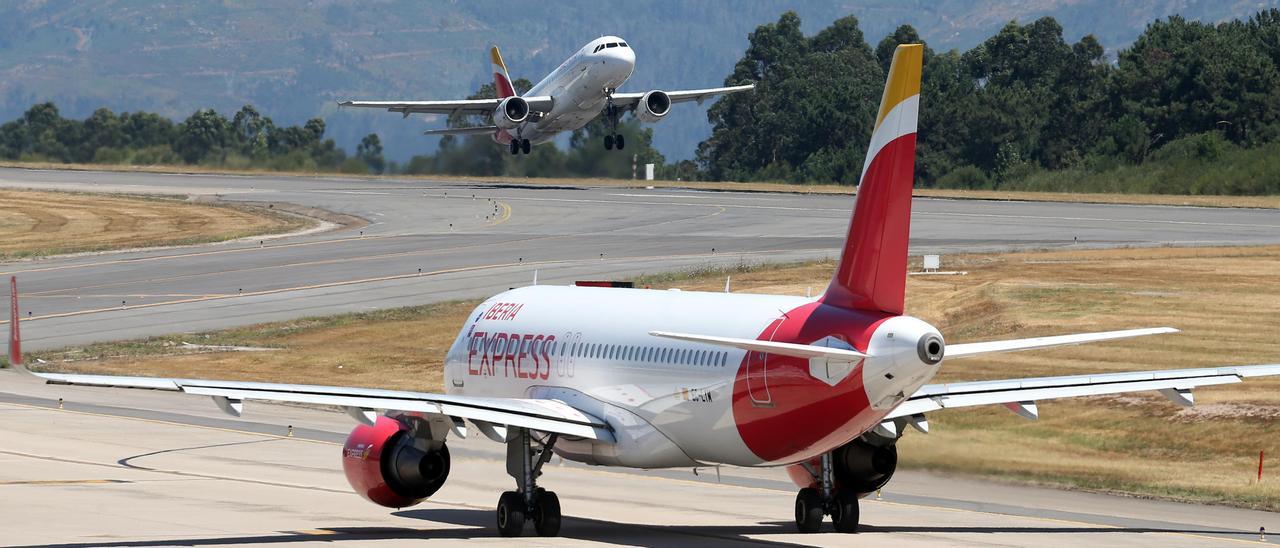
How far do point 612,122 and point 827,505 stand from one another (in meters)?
79.2

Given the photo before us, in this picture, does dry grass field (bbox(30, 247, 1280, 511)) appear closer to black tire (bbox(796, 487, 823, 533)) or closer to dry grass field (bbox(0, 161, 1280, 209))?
black tire (bbox(796, 487, 823, 533))

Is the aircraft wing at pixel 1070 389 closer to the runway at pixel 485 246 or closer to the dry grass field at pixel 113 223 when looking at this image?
the runway at pixel 485 246

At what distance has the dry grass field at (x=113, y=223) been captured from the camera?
277ft

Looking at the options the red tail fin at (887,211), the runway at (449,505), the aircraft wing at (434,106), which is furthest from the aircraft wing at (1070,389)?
the aircraft wing at (434,106)

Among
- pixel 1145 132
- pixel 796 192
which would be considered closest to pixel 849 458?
pixel 796 192

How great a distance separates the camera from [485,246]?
78.8 m

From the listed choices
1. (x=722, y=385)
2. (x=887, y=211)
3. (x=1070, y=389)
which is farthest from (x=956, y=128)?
(x=887, y=211)

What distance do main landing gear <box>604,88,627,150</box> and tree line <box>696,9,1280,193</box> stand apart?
3294 cm

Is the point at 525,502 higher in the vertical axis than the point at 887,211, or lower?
lower

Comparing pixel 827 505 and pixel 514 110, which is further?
pixel 514 110

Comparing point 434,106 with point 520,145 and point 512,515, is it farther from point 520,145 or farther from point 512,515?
point 512,515

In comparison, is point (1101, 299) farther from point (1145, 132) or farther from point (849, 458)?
point (1145, 132)

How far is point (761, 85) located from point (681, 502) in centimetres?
14638

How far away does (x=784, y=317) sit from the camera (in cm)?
2172
